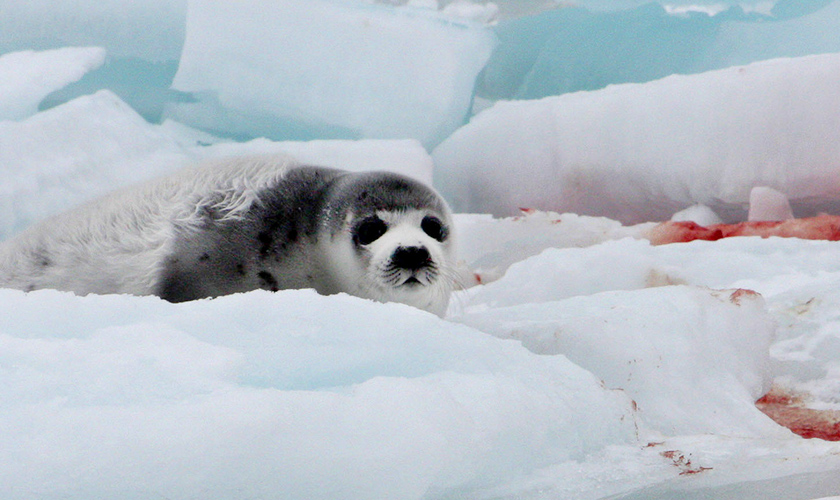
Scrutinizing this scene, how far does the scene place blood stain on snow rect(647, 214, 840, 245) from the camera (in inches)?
105

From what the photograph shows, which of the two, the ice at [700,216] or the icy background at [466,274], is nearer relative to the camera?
the icy background at [466,274]

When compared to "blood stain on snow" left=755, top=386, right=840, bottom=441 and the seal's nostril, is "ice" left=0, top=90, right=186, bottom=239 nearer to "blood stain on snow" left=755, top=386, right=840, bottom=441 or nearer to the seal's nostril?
the seal's nostril

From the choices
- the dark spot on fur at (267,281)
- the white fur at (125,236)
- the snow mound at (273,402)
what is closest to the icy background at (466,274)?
the snow mound at (273,402)

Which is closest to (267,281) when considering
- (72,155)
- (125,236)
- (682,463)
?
(125,236)

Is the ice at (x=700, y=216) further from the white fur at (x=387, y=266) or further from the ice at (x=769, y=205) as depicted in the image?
the white fur at (x=387, y=266)

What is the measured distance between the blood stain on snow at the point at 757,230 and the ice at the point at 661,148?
0.38m

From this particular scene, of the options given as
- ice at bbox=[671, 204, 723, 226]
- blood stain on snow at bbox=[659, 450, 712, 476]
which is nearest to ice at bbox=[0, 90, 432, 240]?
ice at bbox=[671, 204, 723, 226]

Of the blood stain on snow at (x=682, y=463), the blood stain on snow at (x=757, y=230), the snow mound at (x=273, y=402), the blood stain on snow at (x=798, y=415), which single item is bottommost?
the blood stain on snow at (x=798, y=415)

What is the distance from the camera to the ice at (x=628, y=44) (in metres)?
4.42

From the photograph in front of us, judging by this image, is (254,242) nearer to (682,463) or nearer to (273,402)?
(273,402)

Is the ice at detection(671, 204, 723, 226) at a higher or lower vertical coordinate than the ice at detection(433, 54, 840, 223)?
lower

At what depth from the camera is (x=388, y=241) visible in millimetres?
1713

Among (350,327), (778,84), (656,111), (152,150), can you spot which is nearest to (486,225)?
(656,111)

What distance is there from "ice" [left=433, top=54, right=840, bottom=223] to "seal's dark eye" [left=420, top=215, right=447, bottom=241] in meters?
1.82
